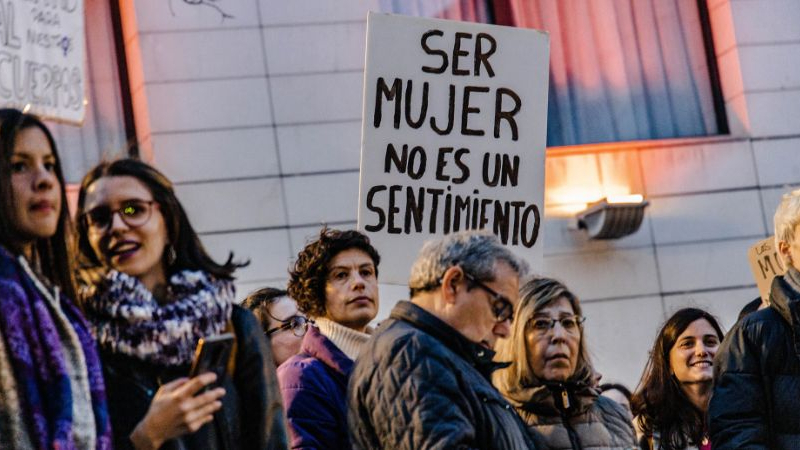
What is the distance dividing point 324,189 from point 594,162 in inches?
74.2

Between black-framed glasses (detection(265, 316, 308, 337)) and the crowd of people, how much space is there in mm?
696

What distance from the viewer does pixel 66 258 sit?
3.88m

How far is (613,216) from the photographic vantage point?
10672 mm

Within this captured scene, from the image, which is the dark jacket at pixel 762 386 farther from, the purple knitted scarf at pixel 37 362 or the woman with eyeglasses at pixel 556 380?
the purple knitted scarf at pixel 37 362

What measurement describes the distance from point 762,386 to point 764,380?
0.02 metres

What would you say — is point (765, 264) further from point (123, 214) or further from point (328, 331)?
point (123, 214)

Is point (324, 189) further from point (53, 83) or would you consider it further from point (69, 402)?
point (69, 402)

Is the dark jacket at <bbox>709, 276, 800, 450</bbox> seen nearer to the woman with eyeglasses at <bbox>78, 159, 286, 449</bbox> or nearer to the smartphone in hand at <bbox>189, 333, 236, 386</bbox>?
the woman with eyeglasses at <bbox>78, 159, 286, 449</bbox>

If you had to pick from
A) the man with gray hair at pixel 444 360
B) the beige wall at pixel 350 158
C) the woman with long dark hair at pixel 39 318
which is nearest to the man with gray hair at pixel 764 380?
the man with gray hair at pixel 444 360

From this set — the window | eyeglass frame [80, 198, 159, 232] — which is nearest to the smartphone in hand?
eyeglass frame [80, 198, 159, 232]

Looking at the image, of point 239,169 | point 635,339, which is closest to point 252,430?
point 239,169

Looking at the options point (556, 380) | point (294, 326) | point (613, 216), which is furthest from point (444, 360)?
point (613, 216)

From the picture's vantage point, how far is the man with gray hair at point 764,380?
17.1 feet

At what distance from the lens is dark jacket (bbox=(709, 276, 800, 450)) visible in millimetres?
5211
